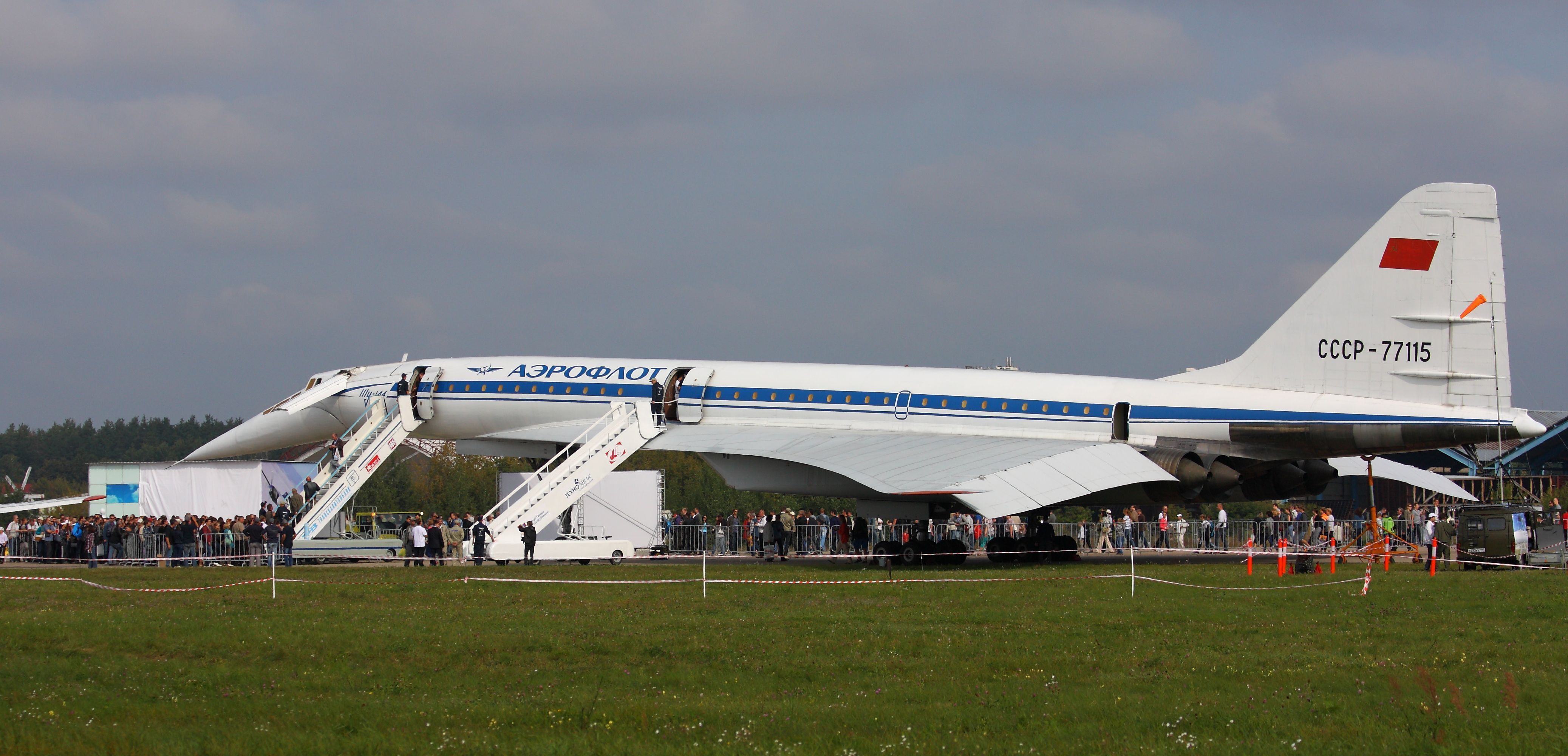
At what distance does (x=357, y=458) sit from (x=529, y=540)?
22.0 feet

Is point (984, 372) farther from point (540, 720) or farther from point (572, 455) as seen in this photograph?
point (540, 720)

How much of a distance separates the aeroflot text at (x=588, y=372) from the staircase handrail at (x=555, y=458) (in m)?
0.59

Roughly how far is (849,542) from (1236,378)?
9004mm

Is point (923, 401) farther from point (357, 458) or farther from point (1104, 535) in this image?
point (357, 458)

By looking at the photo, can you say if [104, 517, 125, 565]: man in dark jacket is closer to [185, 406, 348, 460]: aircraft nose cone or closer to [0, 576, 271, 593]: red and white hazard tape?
[185, 406, 348, 460]: aircraft nose cone

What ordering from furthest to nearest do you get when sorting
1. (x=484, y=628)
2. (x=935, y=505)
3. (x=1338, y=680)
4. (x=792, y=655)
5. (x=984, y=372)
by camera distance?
(x=984, y=372), (x=935, y=505), (x=484, y=628), (x=792, y=655), (x=1338, y=680)

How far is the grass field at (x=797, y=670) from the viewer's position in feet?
25.7

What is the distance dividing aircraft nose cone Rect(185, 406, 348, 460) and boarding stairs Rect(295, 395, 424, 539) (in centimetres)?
128

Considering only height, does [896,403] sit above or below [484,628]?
above

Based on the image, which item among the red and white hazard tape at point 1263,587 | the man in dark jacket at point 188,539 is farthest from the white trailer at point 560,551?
the red and white hazard tape at point 1263,587

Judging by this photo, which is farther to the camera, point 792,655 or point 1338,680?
point 792,655

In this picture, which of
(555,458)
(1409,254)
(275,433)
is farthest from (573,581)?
(275,433)

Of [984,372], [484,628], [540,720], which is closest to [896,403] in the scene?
[984,372]

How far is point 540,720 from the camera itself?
845cm
